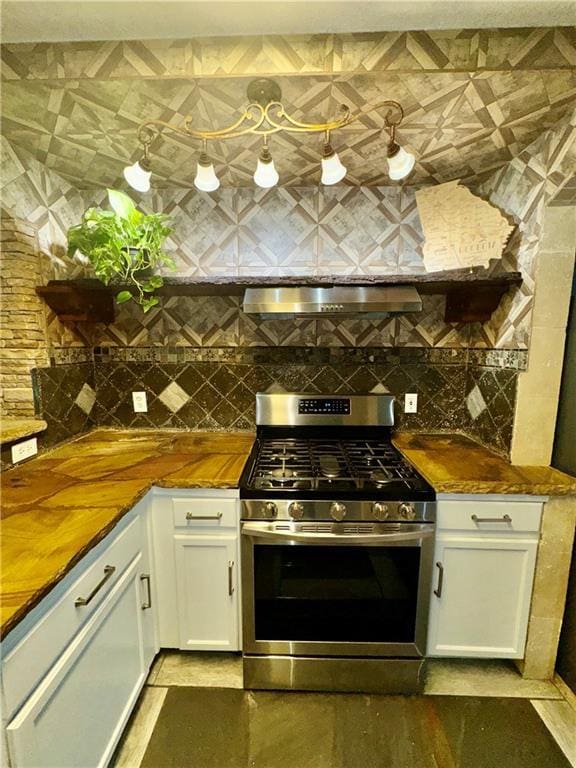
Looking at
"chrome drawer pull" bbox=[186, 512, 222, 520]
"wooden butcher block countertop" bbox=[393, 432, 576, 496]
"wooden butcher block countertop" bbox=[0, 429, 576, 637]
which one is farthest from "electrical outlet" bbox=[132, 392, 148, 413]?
"wooden butcher block countertop" bbox=[393, 432, 576, 496]

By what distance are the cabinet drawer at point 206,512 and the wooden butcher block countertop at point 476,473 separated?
32.8 inches

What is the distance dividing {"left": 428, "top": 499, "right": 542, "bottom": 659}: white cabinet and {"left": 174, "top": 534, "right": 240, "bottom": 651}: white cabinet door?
2.83 ft

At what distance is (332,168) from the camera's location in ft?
3.75

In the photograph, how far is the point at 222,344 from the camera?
1951 millimetres

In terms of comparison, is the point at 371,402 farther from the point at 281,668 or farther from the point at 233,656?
the point at 233,656

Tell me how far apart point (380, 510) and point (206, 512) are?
71 centimetres

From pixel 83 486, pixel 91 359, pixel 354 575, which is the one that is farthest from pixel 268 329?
pixel 354 575

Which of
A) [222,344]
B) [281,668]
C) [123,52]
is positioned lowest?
[281,668]

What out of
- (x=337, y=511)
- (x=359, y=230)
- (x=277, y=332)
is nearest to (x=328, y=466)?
(x=337, y=511)

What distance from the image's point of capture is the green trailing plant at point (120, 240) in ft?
4.72

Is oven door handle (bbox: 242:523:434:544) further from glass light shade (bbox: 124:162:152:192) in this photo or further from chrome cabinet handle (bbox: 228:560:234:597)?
glass light shade (bbox: 124:162:152:192)

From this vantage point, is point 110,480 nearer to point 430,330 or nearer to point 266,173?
point 266,173

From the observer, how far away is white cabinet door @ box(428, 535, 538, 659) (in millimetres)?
1359

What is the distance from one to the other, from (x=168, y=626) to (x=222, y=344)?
4.65 feet
